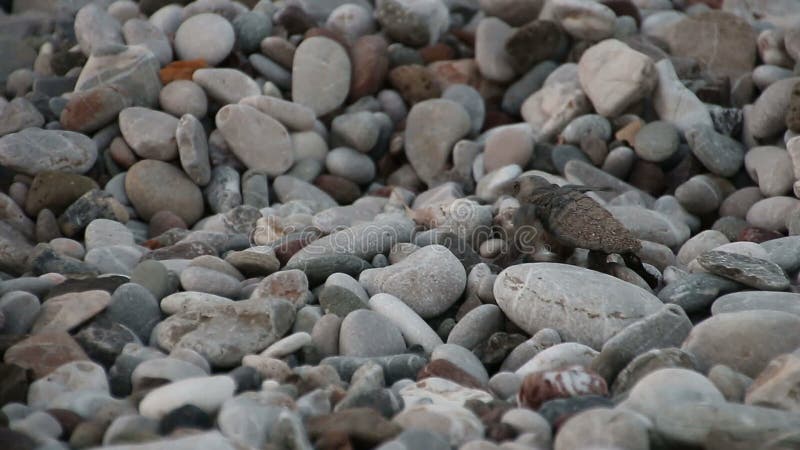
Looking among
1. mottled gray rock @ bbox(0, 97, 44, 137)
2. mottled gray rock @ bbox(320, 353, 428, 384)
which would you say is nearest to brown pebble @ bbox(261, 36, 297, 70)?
mottled gray rock @ bbox(0, 97, 44, 137)

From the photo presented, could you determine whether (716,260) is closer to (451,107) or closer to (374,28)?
(451,107)

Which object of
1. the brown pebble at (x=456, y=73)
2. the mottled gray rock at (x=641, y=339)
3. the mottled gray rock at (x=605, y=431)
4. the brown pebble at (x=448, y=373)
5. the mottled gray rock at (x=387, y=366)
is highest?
the mottled gray rock at (x=605, y=431)

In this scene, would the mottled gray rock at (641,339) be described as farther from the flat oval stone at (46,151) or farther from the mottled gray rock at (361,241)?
the flat oval stone at (46,151)

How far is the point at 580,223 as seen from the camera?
4297mm

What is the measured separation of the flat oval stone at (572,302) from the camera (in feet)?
12.7

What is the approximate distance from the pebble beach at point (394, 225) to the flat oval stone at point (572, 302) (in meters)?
0.01

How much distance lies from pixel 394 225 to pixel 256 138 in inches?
65.7

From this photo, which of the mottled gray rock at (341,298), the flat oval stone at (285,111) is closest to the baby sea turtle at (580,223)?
the mottled gray rock at (341,298)

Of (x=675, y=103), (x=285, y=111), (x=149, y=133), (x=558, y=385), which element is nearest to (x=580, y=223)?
(x=558, y=385)

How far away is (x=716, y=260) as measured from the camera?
419cm

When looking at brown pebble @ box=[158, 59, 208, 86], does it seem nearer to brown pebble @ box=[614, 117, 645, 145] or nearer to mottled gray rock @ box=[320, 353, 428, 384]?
brown pebble @ box=[614, 117, 645, 145]

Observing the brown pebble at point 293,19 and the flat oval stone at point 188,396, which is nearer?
the flat oval stone at point 188,396

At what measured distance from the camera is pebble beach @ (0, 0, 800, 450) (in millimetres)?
3061

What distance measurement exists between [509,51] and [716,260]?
3103 millimetres
